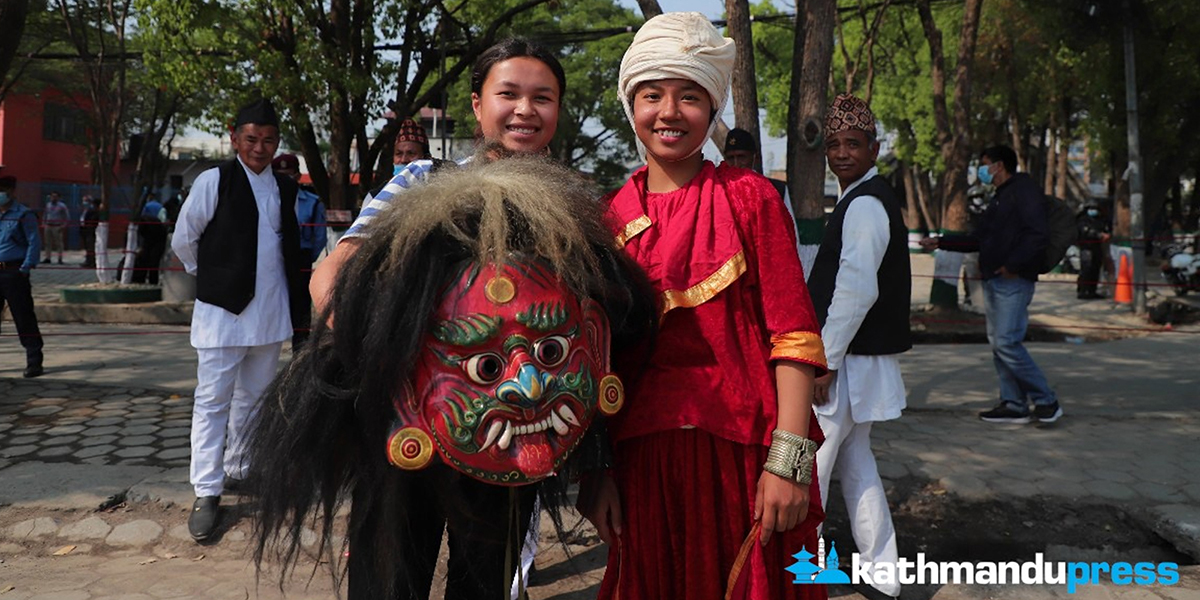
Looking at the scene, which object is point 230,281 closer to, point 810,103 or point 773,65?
point 810,103

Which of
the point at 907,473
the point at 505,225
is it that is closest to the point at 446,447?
the point at 505,225

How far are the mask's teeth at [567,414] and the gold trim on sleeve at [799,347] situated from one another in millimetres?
458

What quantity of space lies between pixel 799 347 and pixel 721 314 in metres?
0.17

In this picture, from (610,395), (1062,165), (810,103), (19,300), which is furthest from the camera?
(1062,165)

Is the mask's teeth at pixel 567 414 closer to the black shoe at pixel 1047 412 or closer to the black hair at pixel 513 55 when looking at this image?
the black hair at pixel 513 55

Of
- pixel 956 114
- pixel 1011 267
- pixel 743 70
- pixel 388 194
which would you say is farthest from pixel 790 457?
pixel 956 114

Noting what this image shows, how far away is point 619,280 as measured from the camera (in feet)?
5.65

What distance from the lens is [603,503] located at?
76.1 inches

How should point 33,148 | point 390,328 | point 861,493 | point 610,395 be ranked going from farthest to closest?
1. point 33,148
2. point 861,493
3. point 610,395
4. point 390,328

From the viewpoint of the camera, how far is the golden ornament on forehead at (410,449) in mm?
1544

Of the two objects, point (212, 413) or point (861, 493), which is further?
Answer: point (212, 413)

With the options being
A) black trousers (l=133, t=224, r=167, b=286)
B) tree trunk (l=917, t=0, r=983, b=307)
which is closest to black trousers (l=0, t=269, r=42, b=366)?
black trousers (l=133, t=224, r=167, b=286)

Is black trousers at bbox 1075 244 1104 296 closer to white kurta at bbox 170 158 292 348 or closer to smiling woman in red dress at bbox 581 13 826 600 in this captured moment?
white kurta at bbox 170 158 292 348

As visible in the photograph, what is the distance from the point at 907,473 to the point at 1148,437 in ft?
6.44
